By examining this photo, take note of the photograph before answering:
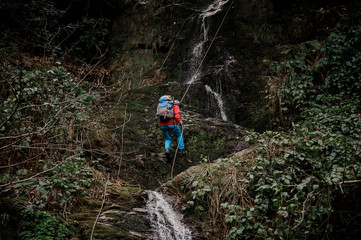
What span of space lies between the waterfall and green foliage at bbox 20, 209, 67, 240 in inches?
51.8

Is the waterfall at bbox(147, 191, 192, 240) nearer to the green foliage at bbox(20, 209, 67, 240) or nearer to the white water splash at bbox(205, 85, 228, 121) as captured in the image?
the green foliage at bbox(20, 209, 67, 240)

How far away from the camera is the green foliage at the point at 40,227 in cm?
268

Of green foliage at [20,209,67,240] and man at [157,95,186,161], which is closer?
green foliage at [20,209,67,240]

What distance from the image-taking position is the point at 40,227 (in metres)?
2.78

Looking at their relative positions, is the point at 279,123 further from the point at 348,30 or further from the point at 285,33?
the point at 285,33

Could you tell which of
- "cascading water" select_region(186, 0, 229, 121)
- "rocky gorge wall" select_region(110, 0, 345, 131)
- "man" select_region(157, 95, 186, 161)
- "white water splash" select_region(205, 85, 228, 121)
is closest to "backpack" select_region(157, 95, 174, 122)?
"man" select_region(157, 95, 186, 161)

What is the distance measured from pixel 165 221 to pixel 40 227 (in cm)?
177

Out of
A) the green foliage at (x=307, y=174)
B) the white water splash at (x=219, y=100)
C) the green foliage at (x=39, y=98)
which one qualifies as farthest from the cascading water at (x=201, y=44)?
the green foliage at (x=39, y=98)

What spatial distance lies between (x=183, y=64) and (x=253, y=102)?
4061 mm

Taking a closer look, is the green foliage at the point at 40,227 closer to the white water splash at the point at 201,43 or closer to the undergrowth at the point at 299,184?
the undergrowth at the point at 299,184

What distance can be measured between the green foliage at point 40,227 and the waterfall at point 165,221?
132 centimetres

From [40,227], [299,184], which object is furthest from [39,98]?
[299,184]

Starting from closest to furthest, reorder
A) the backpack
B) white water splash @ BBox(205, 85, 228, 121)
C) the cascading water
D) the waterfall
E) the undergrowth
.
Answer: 1. the undergrowth
2. the waterfall
3. the backpack
4. white water splash @ BBox(205, 85, 228, 121)
5. the cascading water

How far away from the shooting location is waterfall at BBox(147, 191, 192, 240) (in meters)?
3.74
